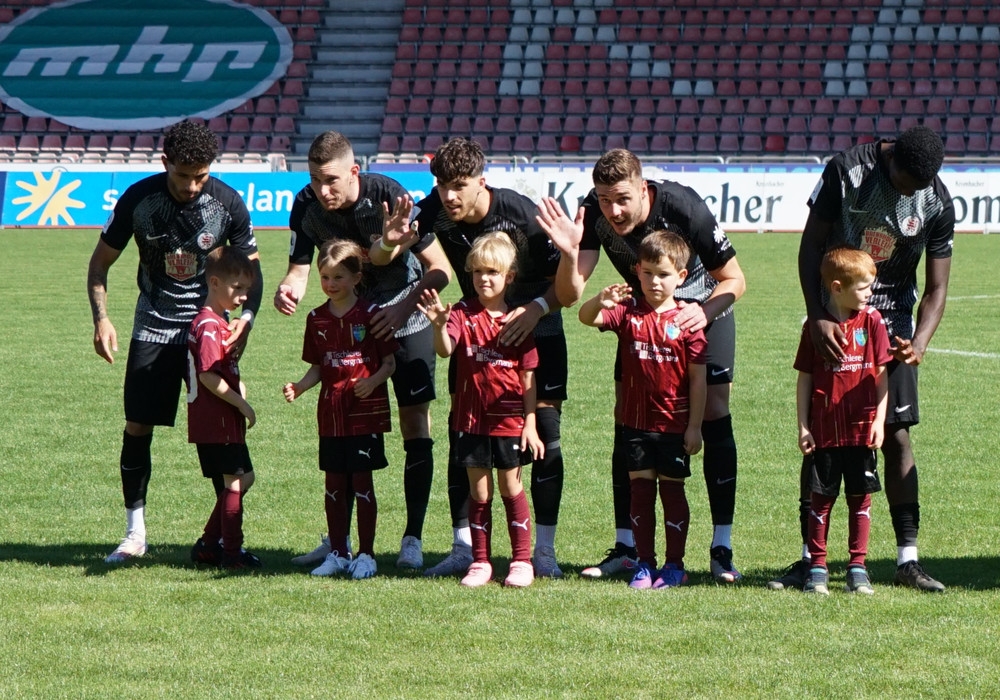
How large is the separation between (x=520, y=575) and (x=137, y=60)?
34.6 meters

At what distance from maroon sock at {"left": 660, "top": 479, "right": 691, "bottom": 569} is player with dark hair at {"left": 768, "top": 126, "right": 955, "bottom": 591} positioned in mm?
382

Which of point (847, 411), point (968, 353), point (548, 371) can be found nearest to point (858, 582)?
point (847, 411)

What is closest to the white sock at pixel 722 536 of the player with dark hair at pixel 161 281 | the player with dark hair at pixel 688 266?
the player with dark hair at pixel 688 266

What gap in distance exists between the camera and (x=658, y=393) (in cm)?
500

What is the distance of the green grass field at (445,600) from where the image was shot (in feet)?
12.9

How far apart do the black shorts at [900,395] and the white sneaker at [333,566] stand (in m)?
2.28

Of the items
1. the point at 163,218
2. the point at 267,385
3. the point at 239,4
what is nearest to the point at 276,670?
the point at 163,218

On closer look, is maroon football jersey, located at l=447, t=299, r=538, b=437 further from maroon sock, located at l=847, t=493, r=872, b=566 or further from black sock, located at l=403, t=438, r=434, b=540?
maroon sock, located at l=847, t=493, r=872, b=566

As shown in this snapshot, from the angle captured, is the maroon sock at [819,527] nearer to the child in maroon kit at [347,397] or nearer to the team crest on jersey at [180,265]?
the child in maroon kit at [347,397]

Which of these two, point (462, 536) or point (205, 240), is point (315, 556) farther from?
point (205, 240)

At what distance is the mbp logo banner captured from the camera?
34969mm

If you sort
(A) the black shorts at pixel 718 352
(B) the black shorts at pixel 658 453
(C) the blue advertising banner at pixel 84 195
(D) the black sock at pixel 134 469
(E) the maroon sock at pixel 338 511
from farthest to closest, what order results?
(C) the blue advertising banner at pixel 84 195, (D) the black sock at pixel 134 469, (E) the maroon sock at pixel 338 511, (A) the black shorts at pixel 718 352, (B) the black shorts at pixel 658 453

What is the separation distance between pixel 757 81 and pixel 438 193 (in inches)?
1180

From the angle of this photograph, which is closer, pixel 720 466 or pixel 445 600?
pixel 445 600
